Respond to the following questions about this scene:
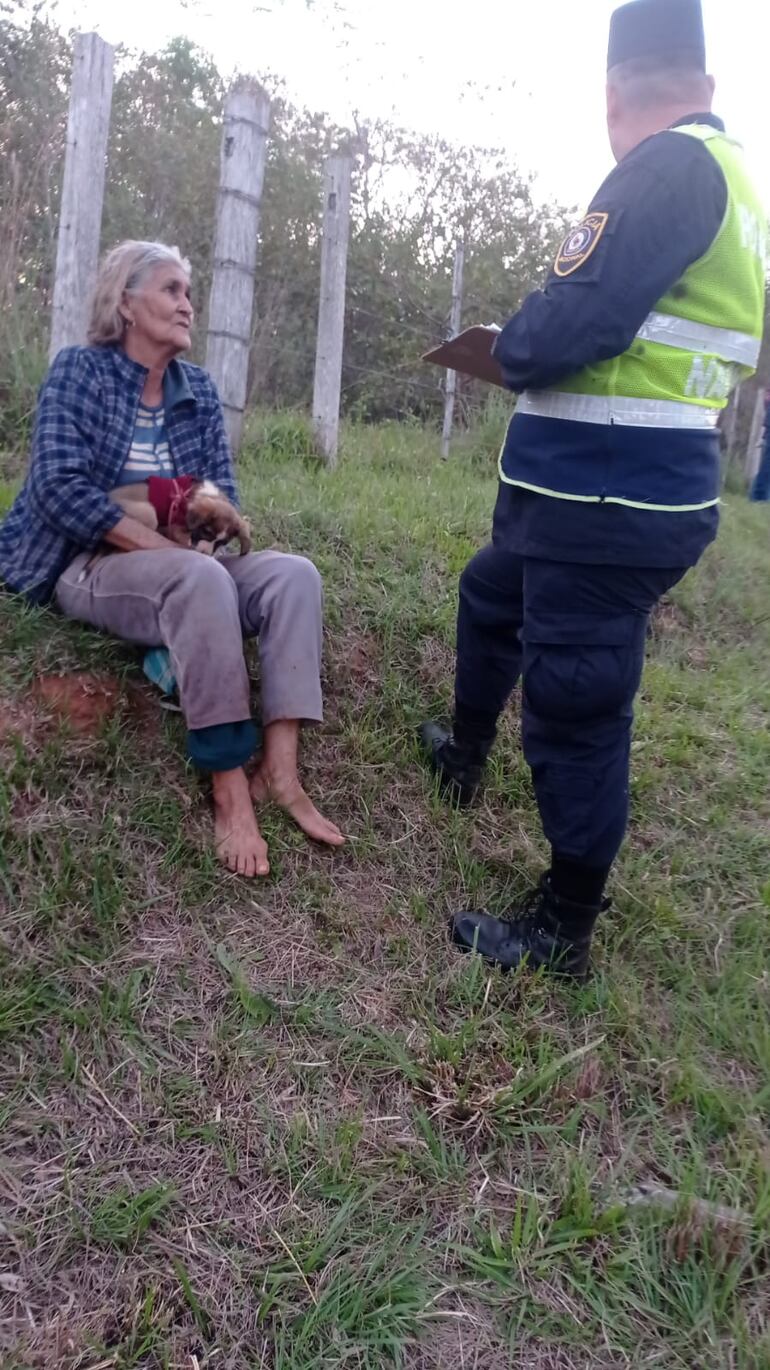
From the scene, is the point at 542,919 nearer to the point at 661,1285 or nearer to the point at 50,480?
the point at 661,1285

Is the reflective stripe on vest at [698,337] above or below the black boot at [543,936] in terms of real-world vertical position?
above

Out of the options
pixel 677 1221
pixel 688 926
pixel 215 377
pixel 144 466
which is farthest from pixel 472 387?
pixel 677 1221

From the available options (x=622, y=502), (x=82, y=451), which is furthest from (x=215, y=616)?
(x=622, y=502)

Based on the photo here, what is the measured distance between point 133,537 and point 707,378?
1.54m

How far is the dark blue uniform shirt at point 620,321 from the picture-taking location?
1.91 m

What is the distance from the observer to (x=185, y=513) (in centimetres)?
280

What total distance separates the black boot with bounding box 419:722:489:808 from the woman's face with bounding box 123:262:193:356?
4.73 ft

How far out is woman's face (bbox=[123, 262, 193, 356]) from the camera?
286cm

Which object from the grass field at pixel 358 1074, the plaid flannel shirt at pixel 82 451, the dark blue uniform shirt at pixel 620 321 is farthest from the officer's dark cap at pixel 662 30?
the grass field at pixel 358 1074

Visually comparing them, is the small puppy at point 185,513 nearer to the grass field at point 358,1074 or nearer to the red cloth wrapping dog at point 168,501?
the red cloth wrapping dog at point 168,501

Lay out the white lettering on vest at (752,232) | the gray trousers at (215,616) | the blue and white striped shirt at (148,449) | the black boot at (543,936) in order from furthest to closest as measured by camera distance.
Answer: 1. the blue and white striped shirt at (148,449)
2. the gray trousers at (215,616)
3. the black boot at (543,936)
4. the white lettering on vest at (752,232)

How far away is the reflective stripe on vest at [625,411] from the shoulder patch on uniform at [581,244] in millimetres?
248

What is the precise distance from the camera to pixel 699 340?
2053 mm

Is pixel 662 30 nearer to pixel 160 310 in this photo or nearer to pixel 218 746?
pixel 160 310
